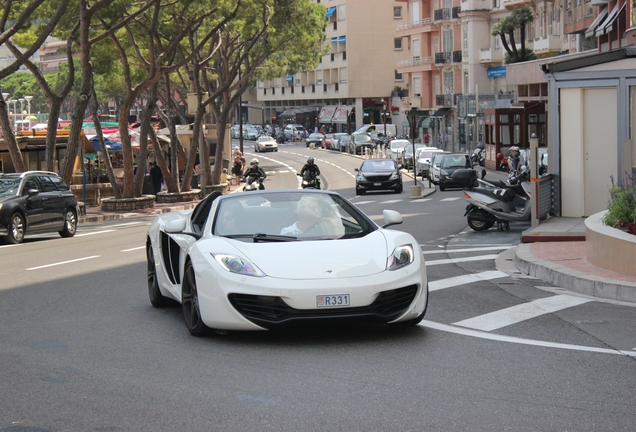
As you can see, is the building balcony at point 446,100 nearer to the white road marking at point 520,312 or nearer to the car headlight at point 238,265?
the white road marking at point 520,312

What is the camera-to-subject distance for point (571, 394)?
21.5 ft

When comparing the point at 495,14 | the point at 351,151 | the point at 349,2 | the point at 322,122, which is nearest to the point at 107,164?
the point at 495,14

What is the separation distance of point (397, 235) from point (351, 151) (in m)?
81.0

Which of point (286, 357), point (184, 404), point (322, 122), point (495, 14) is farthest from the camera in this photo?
point (322, 122)

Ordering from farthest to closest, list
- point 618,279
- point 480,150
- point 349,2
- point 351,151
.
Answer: point 349,2 < point 351,151 < point 480,150 < point 618,279

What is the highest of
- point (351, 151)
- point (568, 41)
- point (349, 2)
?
point (349, 2)

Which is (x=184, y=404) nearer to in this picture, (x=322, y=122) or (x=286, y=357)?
(x=286, y=357)

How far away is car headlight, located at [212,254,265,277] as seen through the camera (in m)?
8.23

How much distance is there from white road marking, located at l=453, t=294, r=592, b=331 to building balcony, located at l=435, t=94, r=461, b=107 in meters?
71.4


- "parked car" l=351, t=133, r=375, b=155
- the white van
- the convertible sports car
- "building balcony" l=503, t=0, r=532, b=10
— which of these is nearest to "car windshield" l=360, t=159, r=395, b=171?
"building balcony" l=503, t=0, r=532, b=10

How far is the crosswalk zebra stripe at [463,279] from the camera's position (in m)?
12.7

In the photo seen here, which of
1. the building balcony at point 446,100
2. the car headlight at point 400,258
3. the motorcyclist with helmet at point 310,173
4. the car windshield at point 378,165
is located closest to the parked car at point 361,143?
the building balcony at point 446,100

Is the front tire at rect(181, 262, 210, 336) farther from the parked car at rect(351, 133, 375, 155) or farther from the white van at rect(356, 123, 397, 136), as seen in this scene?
the white van at rect(356, 123, 397, 136)

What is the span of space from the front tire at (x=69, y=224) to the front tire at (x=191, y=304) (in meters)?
16.0
